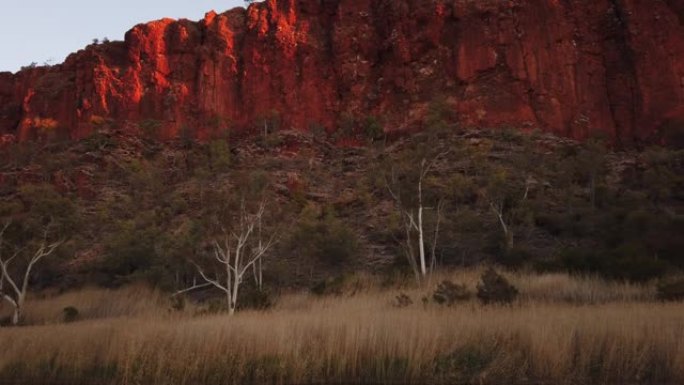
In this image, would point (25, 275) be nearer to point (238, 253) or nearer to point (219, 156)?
point (238, 253)

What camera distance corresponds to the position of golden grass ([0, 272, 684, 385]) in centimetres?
668

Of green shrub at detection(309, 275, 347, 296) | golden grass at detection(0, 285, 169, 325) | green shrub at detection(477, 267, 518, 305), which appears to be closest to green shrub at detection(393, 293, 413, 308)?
green shrub at detection(477, 267, 518, 305)

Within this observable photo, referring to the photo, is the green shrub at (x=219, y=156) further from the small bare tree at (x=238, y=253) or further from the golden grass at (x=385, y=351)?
the golden grass at (x=385, y=351)

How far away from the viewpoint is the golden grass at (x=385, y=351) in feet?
21.9

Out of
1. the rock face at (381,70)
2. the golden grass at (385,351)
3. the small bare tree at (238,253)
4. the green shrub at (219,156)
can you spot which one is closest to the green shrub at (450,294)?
the golden grass at (385,351)

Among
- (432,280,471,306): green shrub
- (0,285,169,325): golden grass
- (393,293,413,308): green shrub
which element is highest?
(432,280,471,306): green shrub

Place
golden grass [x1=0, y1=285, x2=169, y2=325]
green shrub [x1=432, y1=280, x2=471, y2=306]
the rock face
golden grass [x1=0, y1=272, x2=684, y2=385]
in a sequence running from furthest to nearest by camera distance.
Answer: the rock face, golden grass [x1=0, y1=285, x2=169, y2=325], green shrub [x1=432, y1=280, x2=471, y2=306], golden grass [x1=0, y1=272, x2=684, y2=385]

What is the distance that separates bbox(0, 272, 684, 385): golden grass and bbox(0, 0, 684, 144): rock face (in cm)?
3761

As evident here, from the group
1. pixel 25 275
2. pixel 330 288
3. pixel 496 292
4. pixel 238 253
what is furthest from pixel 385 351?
pixel 25 275

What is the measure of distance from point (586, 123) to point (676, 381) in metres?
41.6

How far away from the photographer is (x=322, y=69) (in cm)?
5216

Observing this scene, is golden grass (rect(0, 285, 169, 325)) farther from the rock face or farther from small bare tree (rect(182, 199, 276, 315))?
the rock face

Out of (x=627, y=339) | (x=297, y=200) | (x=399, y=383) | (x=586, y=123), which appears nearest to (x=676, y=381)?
(x=627, y=339)

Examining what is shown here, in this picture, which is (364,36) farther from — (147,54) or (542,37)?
(147,54)
